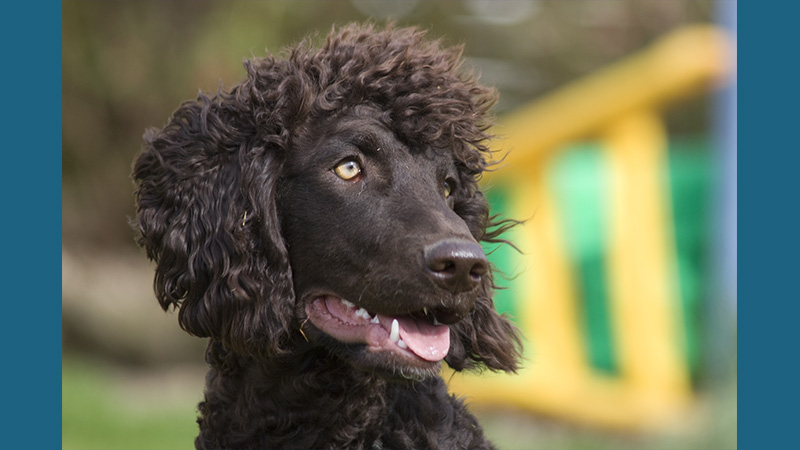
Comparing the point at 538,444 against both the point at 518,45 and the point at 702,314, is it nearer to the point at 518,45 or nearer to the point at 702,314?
the point at 702,314

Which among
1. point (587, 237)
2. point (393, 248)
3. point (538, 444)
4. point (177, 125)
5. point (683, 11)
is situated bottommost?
point (393, 248)

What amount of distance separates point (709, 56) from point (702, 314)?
244 centimetres

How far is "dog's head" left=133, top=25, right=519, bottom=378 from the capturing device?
2.77 m

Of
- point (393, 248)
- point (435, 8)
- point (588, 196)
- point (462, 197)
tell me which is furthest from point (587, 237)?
point (393, 248)

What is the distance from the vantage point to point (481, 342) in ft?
10.7

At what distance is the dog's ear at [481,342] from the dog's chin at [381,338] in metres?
0.30

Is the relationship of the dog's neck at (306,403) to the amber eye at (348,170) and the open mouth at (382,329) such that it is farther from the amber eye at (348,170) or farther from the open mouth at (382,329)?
the amber eye at (348,170)

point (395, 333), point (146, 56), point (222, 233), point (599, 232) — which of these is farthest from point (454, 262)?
point (146, 56)

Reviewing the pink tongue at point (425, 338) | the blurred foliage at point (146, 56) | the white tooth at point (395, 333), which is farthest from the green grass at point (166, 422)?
the white tooth at point (395, 333)

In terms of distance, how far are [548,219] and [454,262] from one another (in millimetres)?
6294

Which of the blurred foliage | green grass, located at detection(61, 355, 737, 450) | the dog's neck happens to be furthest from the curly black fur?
the blurred foliage

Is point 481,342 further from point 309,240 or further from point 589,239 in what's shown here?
point 589,239

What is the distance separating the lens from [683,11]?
11.2 m

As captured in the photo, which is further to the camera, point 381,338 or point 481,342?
point 481,342
